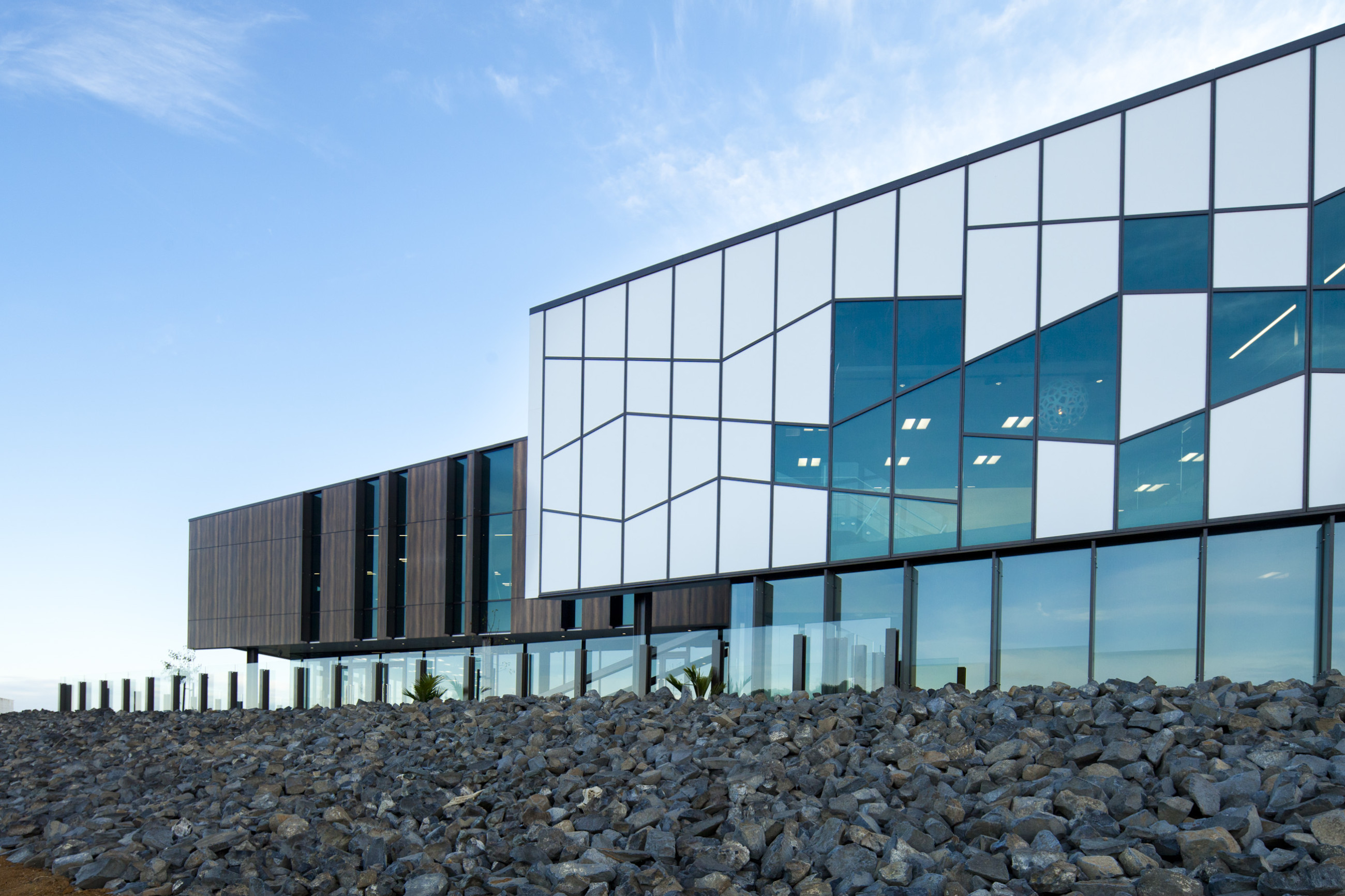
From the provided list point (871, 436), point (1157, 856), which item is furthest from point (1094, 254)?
point (1157, 856)

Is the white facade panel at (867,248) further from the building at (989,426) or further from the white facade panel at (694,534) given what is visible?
the white facade panel at (694,534)

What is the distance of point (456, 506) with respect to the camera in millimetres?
28609

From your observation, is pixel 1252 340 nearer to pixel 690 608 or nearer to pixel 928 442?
pixel 928 442

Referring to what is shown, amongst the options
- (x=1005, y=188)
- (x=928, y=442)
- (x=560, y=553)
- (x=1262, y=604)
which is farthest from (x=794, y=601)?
(x=1005, y=188)

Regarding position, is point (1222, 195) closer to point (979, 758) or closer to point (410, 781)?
point (979, 758)

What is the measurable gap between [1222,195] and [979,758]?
10.0 meters

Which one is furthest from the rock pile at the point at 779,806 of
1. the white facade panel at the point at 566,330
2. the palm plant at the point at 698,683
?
the white facade panel at the point at 566,330

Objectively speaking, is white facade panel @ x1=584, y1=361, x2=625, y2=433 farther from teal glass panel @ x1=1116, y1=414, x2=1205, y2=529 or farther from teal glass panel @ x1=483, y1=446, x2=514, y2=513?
teal glass panel @ x1=1116, y1=414, x2=1205, y2=529

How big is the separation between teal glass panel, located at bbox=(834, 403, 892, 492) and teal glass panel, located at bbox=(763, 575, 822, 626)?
5.99ft

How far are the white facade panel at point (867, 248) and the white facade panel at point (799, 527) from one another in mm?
3409

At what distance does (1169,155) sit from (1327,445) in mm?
4565

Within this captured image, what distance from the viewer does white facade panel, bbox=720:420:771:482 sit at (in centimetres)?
1738

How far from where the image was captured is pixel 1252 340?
1322 cm

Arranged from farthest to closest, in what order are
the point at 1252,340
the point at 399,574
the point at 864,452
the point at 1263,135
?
the point at 399,574
the point at 864,452
the point at 1263,135
the point at 1252,340
